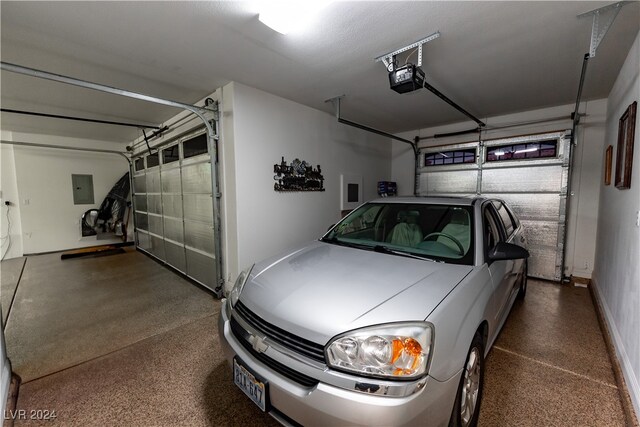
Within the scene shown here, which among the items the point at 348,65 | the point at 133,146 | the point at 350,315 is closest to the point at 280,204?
the point at 348,65

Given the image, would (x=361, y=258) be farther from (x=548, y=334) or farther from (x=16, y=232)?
(x=16, y=232)

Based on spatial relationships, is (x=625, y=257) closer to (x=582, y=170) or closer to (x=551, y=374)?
(x=551, y=374)

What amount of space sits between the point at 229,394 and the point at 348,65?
3019mm

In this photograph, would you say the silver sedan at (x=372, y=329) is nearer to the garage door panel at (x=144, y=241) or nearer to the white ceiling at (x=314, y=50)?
the white ceiling at (x=314, y=50)

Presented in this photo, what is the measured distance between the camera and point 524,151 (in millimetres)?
4238

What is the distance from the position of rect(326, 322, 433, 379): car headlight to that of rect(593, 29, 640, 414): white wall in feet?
5.20

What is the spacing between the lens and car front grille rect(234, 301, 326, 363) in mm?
1141

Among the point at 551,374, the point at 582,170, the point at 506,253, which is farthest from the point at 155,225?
the point at 582,170

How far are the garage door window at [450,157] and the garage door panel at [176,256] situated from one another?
16.0 feet

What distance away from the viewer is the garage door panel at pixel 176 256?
4266mm

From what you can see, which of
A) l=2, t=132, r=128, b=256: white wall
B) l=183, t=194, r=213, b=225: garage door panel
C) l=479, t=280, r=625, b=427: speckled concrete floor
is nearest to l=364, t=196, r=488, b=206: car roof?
l=479, t=280, r=625, b=427: speckled concrete floor

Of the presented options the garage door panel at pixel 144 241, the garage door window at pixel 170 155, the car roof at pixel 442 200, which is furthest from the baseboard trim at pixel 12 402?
the garage door panel at pixel 144 241

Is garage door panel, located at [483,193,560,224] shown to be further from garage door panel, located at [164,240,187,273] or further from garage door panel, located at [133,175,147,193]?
garage door panel, located at [133,175,147,193]

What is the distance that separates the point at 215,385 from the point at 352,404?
1.29 meters
